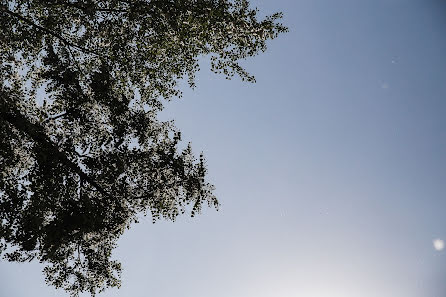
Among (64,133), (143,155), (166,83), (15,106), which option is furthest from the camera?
(166,83)

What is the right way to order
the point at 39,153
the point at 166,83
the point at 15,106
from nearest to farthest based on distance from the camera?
the point at 15,106, the point at 39,153, the point at 166,83

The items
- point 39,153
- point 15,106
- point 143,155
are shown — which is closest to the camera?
point 15,106

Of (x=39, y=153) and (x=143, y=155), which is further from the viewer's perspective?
(x=143, y=155)

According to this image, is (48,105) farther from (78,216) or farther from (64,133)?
(78,216)

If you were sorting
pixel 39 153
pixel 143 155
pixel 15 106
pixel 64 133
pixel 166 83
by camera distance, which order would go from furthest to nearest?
pixel 166 83 → pixel 143 155 → pixel 64 133 → pixel 39 153 → pixel 15 106

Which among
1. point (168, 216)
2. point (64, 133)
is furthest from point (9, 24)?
point (168, 216)

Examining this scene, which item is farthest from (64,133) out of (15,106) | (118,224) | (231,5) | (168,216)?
(231,5)

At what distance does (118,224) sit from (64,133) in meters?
4.96

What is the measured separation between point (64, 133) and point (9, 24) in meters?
5.58

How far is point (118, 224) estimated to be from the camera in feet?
51.2

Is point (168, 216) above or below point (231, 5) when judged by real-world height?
below

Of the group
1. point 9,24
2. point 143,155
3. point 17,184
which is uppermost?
point 9,24

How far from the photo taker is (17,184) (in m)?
13.8

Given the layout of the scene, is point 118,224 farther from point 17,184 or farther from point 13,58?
point 13,58
